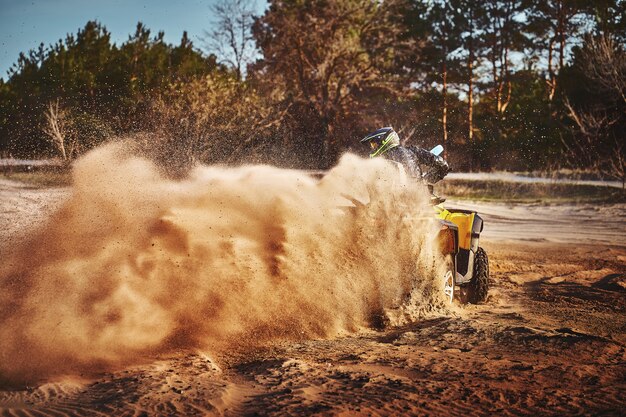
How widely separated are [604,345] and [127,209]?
15.9 feet

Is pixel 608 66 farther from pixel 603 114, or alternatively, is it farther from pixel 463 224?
pixel 463 224

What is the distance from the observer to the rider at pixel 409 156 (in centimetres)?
679

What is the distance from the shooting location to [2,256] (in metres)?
6.05

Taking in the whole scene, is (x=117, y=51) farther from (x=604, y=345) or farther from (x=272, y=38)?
(x=604, y=345)

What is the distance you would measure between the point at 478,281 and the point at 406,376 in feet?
11.1

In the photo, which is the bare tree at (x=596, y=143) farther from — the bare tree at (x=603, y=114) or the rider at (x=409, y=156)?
the rider at (x=409, y=156)

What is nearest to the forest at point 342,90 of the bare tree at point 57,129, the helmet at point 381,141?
the bare tree at point 57,129

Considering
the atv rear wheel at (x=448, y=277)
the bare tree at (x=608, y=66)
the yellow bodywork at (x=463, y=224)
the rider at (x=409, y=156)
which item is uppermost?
the bare tree at (x=608, y=66)

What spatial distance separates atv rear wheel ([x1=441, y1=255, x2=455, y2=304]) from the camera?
6959 millimetres

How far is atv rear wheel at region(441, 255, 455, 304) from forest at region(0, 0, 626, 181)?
612 inches

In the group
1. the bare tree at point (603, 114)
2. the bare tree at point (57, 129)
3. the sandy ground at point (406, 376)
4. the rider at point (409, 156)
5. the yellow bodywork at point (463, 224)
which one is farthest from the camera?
the bare tree at point (603, 114)

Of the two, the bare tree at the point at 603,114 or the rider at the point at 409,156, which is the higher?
the bare tree at the point at 603,114

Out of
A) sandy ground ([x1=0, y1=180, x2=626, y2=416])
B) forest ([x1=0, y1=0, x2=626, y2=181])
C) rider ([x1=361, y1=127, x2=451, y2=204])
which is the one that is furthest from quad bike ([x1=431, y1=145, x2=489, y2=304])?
forest ([x1=0, y1=0, x2=626, y2=181])

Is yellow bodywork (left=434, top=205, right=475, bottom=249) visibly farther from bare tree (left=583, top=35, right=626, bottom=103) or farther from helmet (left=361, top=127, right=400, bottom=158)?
bare tree (left=583, top=35, right=626, bottom=103)
